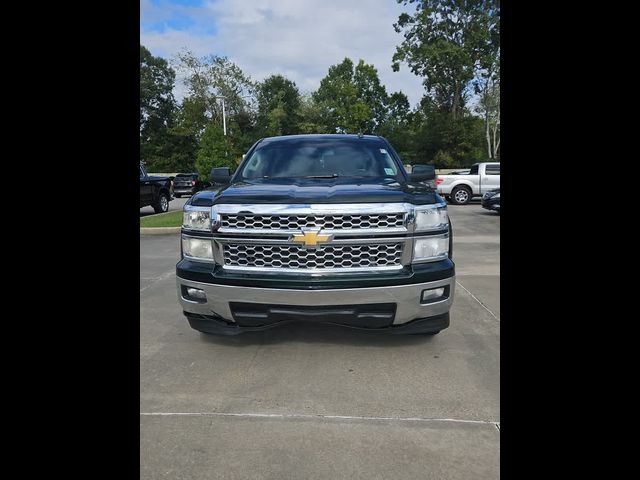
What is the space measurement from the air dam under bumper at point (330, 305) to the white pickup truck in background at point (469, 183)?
55.3ft

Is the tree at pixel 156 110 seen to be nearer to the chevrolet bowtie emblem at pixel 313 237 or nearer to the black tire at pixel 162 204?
the black tire at pixel 162 204

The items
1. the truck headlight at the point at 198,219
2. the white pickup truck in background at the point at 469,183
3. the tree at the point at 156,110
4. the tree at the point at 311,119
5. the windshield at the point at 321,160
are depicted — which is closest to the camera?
the truck headlight at the point at 198,219

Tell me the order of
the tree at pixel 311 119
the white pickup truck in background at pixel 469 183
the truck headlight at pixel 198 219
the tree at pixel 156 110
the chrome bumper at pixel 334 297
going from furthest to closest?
1. the tree at pixel 311 119
2. the tree at pixel 156 110
3. the white pickup truck in background at pixel 469 183
4. the truck headlight at pixel 198 219
5. the chrome bumper at pixel 334 297

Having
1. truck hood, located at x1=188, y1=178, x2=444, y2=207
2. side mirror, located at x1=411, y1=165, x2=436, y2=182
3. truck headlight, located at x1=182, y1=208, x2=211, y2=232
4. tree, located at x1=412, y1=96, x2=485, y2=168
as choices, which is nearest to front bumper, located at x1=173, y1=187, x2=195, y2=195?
tree, located at x1=412, y1=96, x2=485, y2=168

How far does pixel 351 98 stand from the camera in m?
54.4

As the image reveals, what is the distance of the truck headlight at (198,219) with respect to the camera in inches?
124

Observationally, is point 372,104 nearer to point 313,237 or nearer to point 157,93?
point 157,93

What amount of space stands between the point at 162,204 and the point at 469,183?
12.8 metres

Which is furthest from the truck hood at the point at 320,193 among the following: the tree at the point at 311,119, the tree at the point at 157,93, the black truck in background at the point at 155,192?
the tree at the point at 157,93

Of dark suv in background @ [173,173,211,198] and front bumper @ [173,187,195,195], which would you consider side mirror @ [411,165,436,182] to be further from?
front bumper @ [173,187,195,195]

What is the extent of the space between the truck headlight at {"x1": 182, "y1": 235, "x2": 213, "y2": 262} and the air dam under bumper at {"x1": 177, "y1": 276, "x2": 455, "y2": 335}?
207 millimetres

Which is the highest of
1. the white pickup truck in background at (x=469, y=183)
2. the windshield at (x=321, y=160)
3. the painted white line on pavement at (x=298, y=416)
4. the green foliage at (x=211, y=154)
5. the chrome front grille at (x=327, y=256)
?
the green foliage at (x=211, y=154)
